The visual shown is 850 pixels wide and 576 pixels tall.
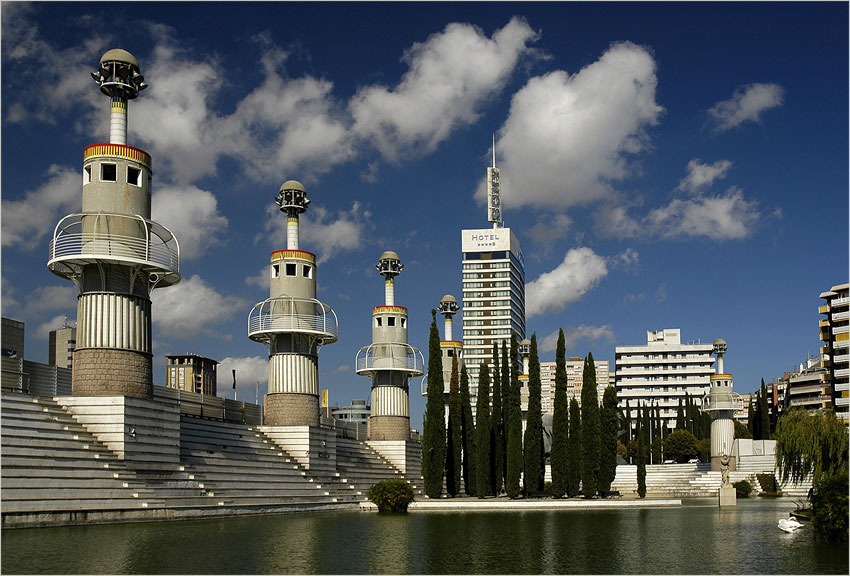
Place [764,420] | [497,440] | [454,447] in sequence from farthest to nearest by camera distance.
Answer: [764,420] < [454,447] < [497,440]

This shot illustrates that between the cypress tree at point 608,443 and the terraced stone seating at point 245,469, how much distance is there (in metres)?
15.6

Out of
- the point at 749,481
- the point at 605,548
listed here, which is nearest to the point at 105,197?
the point at 605,548

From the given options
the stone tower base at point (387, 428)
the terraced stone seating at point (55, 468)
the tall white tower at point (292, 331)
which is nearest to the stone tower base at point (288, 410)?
the tall white tower at point (292, 331)

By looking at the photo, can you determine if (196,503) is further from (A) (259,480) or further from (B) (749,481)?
(B) (749,481)

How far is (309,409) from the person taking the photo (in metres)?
56.8

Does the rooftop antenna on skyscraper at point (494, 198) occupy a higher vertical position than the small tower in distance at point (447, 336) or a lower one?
higher

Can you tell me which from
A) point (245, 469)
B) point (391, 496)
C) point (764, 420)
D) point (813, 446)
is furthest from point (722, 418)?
point (813, 446)

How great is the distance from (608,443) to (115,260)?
29.6 metres

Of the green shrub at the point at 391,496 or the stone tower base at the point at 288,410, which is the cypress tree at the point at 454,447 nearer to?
the stone tower base at the point at 288,410

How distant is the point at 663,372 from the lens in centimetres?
15400

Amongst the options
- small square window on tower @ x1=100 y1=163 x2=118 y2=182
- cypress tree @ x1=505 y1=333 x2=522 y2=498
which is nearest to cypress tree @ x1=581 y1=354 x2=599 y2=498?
cypress tree @ x1=505 y1=333 x2=522 y2=498

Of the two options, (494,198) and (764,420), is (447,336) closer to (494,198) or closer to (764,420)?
(764,420)

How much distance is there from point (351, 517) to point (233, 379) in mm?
50018

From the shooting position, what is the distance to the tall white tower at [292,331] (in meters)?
56.3
